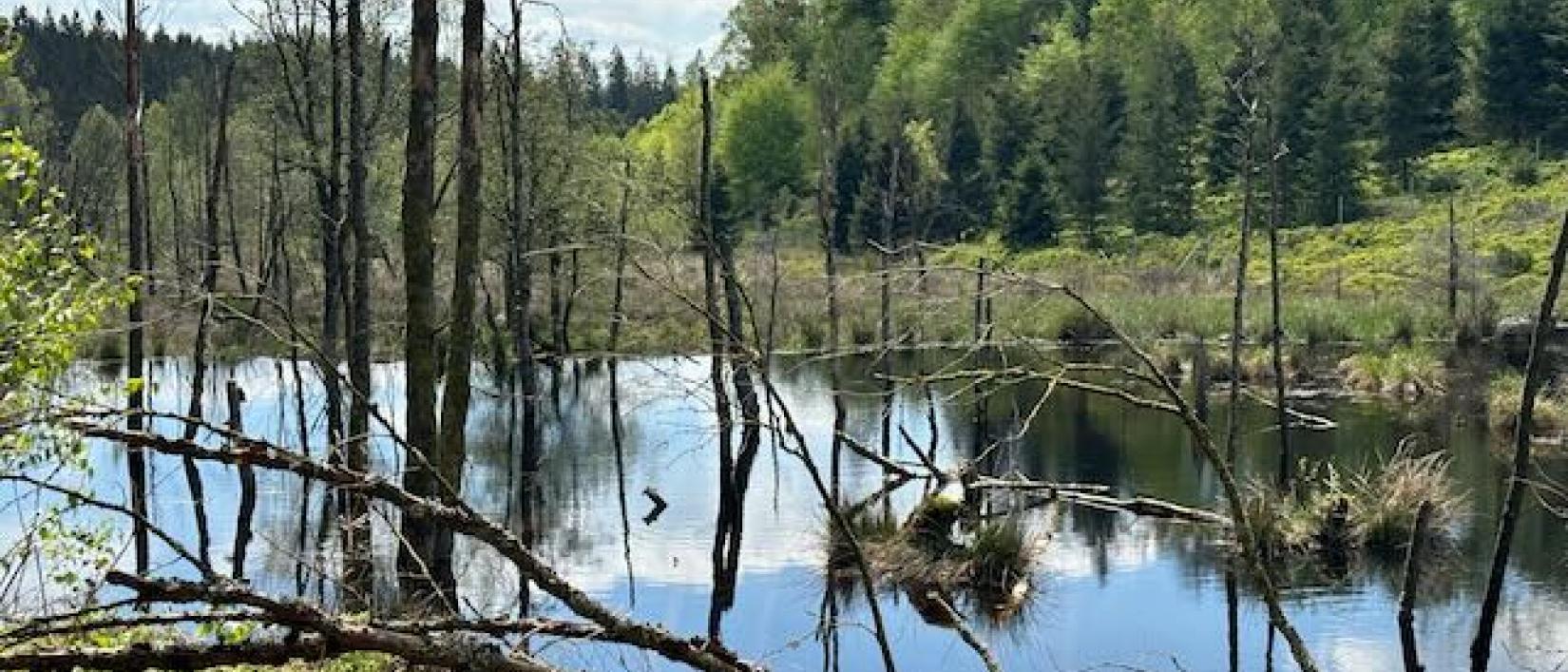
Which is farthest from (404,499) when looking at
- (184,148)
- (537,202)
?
(184,148)

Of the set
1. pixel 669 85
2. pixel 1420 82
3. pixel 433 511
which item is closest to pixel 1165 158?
pixel 1420 82

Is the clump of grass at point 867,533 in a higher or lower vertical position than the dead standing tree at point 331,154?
lower

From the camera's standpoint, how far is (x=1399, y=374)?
32656 millimetres

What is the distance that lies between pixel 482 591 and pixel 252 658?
40.2 ft

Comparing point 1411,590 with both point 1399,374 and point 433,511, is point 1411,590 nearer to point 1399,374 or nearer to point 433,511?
point 433,511

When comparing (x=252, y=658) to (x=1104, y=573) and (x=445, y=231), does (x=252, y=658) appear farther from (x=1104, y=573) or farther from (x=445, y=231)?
(x=445, y=231)

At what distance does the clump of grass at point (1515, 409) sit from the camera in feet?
83.9

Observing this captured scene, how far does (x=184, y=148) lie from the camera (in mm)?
58906

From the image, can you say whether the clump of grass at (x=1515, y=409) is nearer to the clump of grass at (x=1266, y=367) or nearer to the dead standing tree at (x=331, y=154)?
the clump of grass at (x=1266, y=367)

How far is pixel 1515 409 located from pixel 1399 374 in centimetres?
617

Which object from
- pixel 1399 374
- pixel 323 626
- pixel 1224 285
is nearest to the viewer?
pixel 323 626

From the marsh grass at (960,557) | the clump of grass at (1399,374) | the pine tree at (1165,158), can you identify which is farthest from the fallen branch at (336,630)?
the pine tree at (1165,158)

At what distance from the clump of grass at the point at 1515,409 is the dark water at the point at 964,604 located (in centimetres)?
46

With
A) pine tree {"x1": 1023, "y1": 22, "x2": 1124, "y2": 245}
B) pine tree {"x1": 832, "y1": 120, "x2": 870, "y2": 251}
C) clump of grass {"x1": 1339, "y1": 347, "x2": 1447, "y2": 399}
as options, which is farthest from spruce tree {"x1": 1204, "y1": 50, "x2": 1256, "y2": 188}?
clump of grass {"x1": 1339, "y1": 347, "x2": 1447, "y2": 399}
